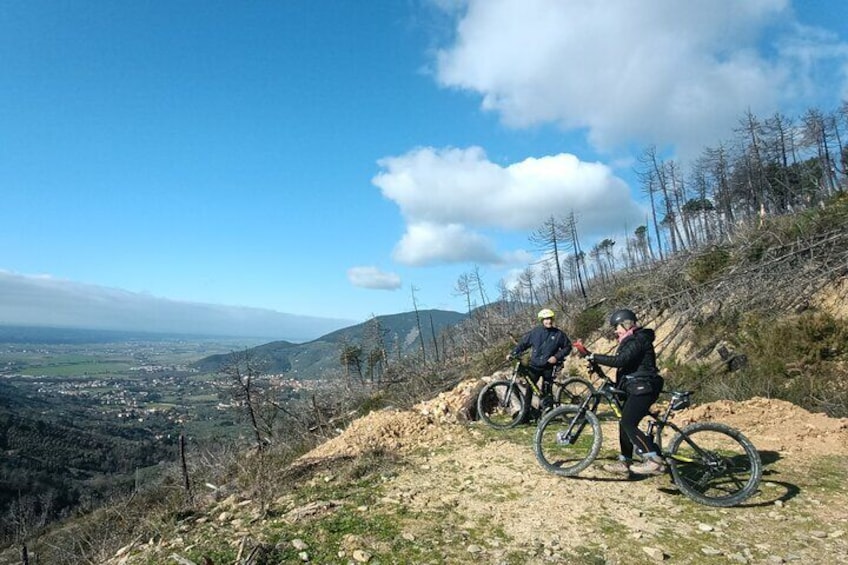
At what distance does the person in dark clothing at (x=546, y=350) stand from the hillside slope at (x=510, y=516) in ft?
4.78

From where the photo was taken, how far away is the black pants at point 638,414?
552 centimetres

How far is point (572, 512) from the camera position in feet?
17.5

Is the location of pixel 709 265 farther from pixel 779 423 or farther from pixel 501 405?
pixel 501 405

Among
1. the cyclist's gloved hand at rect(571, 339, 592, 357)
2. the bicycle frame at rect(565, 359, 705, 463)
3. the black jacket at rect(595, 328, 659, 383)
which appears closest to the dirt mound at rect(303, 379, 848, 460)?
the bicycle frame at rect(565, 359, 705, 463)

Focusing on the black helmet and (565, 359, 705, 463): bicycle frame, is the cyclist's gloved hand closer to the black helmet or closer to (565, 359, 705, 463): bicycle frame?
(565, 359, 705, 463): bicycle frame

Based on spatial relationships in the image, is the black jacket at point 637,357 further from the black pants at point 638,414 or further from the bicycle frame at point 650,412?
the bicycle frame at point 650,412

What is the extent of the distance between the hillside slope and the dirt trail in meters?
0.02

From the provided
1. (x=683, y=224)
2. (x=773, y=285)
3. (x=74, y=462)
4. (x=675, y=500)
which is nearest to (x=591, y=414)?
(x=675, y=500)

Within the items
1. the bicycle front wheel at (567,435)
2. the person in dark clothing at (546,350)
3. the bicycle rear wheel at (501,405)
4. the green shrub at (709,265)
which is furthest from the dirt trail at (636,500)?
the green shrub at (709,265)

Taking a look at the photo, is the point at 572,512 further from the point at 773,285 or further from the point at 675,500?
the point at 773,285

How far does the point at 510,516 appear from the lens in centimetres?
534

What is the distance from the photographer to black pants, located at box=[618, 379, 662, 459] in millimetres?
5523

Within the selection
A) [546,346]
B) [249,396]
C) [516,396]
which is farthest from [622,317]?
[249,396]

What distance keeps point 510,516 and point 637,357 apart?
2.34 meters
